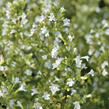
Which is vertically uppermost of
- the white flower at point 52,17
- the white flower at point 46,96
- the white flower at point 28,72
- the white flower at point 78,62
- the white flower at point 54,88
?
the white flower at point 52,17

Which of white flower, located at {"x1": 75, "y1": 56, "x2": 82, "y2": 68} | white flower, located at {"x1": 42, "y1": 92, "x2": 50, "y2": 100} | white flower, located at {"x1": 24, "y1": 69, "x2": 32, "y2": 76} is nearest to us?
white flower, located at {"x1": 75, "y1": 56, "x2": 82, "y2": 68}

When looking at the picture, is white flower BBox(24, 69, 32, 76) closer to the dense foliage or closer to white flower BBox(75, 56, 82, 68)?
the dense foliage

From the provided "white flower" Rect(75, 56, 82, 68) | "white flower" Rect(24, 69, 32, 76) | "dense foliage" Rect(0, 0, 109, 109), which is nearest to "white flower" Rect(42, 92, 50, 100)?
"dense foliage" Rect(0, 0, 109, 109)

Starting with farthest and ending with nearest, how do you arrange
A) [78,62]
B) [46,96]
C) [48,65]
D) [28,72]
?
[28,72]
[48,65]
[46,96]
[78,62]

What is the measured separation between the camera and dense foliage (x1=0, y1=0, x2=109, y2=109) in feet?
8.43

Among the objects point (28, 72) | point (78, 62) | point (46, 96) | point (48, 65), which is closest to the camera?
point (78, 62)

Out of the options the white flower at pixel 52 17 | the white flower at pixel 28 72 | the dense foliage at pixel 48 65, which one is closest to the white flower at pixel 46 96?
the dense foliage at pixel 48 65

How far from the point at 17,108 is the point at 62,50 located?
0.95 meters

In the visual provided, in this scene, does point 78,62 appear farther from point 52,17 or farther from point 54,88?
point 52,17

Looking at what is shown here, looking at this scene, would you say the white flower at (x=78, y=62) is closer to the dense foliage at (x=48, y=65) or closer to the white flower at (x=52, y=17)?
the dense foliage at (x=48, y=65)

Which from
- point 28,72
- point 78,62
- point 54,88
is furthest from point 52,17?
point 28,72

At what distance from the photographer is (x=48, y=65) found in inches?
120

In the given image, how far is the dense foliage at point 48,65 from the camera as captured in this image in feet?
8.43

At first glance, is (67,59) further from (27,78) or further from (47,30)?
(27,78)
